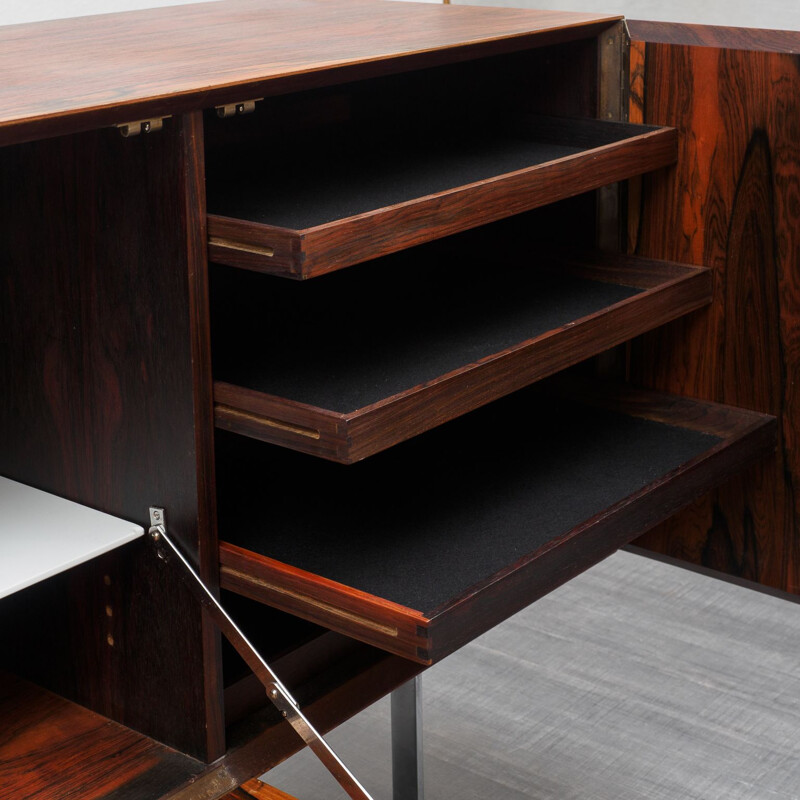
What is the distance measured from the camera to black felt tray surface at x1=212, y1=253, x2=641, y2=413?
1.18 meters

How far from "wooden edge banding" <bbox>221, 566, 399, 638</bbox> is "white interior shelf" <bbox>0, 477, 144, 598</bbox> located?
93 mm

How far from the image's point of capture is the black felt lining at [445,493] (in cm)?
117

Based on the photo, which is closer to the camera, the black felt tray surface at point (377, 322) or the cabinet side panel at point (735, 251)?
the black felt tray surface at point (377, 322)

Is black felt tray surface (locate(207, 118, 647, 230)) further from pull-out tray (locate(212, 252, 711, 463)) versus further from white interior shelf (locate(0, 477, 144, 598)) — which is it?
white interior shelf (locate(0, 477, 144, 598))

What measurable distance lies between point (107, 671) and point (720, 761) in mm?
1260

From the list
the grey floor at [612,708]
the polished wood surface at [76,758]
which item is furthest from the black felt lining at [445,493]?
the grey floor at [612,708]

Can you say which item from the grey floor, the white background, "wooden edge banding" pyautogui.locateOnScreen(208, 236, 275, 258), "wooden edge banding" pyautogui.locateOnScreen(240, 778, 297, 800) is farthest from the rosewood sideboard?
the white background

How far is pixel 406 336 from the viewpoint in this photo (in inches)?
51.5

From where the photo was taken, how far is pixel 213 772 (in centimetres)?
114

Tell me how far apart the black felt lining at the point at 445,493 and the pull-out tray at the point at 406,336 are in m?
0.14

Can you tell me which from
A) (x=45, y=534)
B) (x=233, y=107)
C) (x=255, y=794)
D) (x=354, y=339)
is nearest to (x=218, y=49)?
(x=233, y=107)

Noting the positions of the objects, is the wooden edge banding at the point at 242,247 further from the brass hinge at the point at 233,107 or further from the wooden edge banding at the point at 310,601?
the wooden edge banding at the point at 310,601

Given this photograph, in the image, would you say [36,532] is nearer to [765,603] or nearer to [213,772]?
[213,772]

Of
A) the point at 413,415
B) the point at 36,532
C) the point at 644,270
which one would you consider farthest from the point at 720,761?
the point at 36,532
